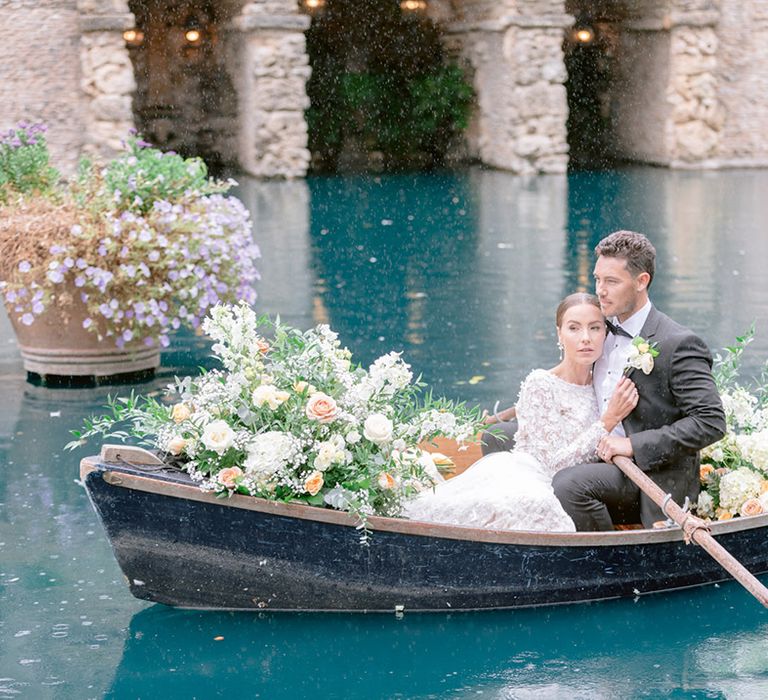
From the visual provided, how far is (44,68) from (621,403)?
54.5ft

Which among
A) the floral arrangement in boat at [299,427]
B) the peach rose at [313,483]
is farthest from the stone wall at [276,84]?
the peach rose at [313,483]

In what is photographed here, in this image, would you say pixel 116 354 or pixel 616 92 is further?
pixel 616 92

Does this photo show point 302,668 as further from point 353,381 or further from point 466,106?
point 466,106

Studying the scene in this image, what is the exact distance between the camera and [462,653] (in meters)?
4.99

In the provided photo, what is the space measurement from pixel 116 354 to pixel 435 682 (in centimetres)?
461

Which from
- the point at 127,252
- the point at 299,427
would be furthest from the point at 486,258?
the point at 299,427

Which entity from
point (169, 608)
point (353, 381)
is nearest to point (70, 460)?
point (169, 608)

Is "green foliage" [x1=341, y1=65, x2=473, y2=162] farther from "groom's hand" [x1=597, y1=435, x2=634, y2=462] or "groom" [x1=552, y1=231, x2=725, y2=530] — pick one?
"groom's hand" [x1=597, y1=435, x2=634, y2=462]

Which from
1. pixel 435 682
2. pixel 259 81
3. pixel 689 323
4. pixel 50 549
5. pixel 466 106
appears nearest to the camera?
pixel 435 682

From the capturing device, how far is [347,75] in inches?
951

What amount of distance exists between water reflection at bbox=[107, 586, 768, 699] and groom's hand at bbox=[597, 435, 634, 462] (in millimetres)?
588

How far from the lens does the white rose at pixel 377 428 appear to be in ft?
16.5

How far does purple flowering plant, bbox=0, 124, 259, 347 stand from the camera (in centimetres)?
838

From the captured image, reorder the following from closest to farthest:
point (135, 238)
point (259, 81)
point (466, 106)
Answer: point (135, 238), point (259, 81), point (466, 106)
